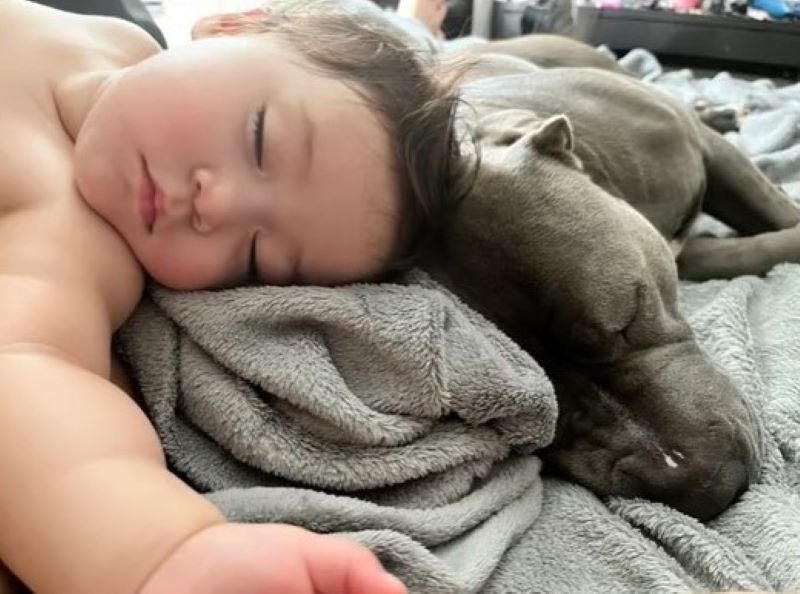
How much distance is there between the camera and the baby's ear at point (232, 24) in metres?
1.13

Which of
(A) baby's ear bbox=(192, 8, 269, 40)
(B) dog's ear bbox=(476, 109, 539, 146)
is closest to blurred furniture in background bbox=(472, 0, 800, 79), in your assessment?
(B) dog's ear bbox=(476, 109, 539, 146)

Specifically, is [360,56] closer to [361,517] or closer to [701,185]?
[361,517]

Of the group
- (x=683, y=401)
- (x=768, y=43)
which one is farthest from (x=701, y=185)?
(x=768, y=43)

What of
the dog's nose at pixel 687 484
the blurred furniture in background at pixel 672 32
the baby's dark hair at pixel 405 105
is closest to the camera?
the dog's nose at pixel 687 484

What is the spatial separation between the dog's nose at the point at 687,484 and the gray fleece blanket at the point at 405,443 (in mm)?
16

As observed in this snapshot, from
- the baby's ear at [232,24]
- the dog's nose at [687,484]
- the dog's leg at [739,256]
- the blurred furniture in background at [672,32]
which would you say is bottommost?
the blurred furniture in background at [672,32]

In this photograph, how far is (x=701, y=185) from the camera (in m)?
1.57

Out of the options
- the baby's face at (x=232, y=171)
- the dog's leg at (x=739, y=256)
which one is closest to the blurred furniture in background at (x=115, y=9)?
the baby's face at (x=232, y=171)

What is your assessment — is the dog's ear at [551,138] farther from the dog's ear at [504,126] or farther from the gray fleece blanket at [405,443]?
the gray fleece blanket at [405,443]

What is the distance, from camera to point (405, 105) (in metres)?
1.05

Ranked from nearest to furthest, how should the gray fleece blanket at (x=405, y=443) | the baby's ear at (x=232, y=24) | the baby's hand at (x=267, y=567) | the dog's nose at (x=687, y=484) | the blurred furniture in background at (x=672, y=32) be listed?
the baby's hand at (x=267, y=567) → the gray fleece blanket at (x=405, y=443) → the dog's nose at (x=687, y=484) → the baby's ear at (x=232, y=24) → the blurred furniture in background at (x=672, y=32)

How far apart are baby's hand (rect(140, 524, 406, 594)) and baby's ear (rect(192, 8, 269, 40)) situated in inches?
27.0

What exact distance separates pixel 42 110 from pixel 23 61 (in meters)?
0.09

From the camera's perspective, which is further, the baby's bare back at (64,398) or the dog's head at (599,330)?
the dog's head at (599,330)
